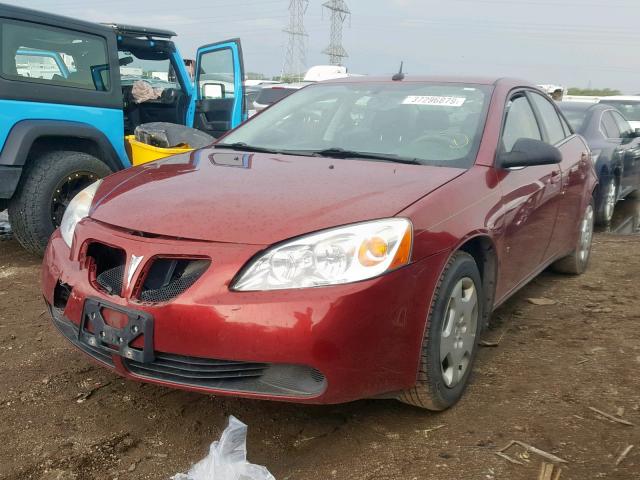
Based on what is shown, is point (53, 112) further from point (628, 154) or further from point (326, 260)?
point (628, 154)

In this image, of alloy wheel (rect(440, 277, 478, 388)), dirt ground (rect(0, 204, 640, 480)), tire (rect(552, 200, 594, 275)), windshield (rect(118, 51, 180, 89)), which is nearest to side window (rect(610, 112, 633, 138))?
tire (rect(552, 200, 594, 275))

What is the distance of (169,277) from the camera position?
226 centimetres

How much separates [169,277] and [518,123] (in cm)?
228

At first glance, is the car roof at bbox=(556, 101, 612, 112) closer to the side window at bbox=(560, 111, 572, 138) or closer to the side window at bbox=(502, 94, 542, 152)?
the side window at bbox=(560, 111, 572, 138)

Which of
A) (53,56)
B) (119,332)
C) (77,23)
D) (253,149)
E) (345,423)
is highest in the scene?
(77,23)

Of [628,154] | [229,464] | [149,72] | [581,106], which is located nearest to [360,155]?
[229,464]

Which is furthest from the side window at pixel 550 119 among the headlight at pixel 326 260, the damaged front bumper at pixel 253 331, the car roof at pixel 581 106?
the car roof at pixel 581 106

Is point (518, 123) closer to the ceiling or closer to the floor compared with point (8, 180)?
closer to the ceiling

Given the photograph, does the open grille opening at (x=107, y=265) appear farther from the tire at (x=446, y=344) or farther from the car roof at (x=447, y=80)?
the car roof at (x=447, y=80)

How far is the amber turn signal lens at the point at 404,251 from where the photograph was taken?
7.38 feet

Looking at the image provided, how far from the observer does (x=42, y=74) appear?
487 centimetres

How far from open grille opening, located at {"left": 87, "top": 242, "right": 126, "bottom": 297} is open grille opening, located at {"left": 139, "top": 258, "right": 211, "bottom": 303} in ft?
0.45

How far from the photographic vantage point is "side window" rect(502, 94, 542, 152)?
11.0ft

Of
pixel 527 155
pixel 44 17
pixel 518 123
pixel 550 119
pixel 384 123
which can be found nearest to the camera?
pixel 527 155
